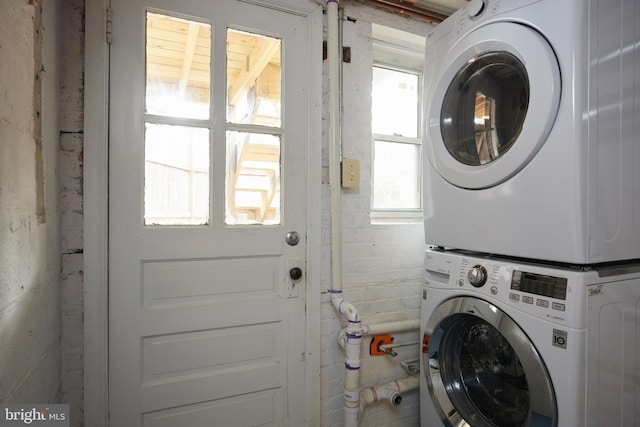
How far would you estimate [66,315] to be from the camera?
1212 millimetres

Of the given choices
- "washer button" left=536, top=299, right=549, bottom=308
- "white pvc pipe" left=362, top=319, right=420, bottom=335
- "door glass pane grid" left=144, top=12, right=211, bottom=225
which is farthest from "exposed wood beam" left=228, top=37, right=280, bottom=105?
"washer button" left=536, top=299, right=549, bottom=308

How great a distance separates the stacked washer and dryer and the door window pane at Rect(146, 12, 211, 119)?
3.27 feet

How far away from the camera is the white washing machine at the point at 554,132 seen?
3.03 ft

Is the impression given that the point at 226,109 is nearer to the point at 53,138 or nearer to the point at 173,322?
the point at 53,138

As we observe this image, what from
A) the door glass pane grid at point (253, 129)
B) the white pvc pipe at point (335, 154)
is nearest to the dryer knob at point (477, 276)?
the white pvc pipe at point (335, 154)

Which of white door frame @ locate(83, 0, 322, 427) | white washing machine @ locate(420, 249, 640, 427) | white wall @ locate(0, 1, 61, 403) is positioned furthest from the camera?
white door frame @ locate(83, 0, 322, 427)

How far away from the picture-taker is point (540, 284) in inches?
39.2

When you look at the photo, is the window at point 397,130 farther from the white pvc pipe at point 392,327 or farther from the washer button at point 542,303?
the washer button at point 542,303

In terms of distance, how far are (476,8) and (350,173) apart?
774 millimetres

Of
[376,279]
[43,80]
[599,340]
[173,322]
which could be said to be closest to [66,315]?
[173,322]

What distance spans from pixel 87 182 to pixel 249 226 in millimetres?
601

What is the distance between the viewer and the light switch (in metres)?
1.58

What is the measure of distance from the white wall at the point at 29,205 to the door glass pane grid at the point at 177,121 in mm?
300

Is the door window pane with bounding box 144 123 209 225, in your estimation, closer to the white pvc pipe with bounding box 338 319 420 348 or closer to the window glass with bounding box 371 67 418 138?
the white pvc pipe with bounding box 338 319 420 348
